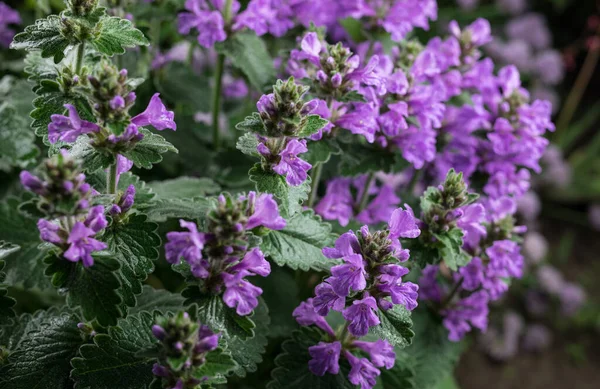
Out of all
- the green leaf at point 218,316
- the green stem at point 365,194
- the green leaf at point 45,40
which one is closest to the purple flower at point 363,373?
the green leaf at point 218,316

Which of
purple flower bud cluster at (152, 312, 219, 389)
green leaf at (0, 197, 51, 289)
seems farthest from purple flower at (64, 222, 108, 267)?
green leaf at (0, 197, 51, 289)

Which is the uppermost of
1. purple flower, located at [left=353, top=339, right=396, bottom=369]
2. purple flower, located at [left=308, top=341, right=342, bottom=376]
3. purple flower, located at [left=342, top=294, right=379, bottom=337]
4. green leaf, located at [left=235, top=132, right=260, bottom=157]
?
green leaf, located at [left=235, top=132, right=260, bottom=157]

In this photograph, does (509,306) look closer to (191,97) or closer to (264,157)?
(191,97)

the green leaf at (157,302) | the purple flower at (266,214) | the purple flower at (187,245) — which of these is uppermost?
the purple flower at (266,214)

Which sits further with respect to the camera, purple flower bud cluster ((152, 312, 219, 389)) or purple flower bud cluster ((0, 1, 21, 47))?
purple flower bud cluster ((0, 1, 21, 47))

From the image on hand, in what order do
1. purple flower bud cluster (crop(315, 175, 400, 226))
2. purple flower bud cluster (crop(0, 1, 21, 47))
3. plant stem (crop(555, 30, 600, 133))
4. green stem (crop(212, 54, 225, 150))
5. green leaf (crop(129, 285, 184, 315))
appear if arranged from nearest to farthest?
green leaf (crop(129, 285, 184, 315)) → purple flower bud cluster (crop(315, 175, 400, 226)) → green stem (crop(212, 54, 225, 150)) → purple flower bud cluster (crop(0, 1, 21, 47)) → plant stem (crop(555, 30, 600, 133))

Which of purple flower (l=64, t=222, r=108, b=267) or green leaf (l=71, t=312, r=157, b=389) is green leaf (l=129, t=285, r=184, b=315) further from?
purple flower (l=64, t=222, r=108, b=267)

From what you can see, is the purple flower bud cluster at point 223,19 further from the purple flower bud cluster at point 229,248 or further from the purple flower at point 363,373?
the purple flower at point 363,373

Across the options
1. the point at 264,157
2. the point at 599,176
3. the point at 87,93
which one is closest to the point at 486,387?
the point at 599,176
